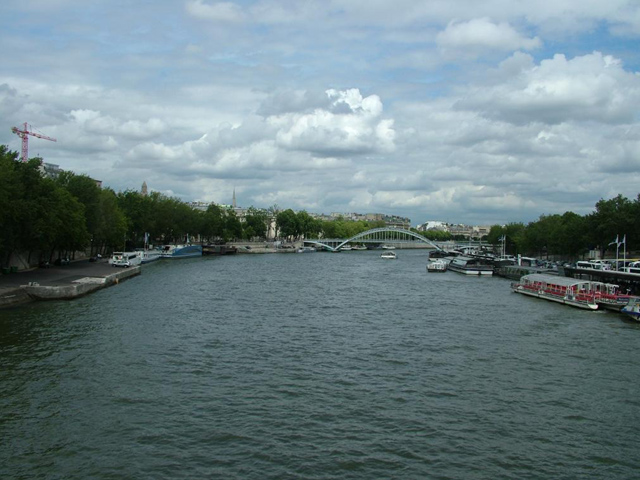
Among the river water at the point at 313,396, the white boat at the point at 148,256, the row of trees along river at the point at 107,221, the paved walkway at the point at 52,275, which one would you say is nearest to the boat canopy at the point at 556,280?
the river water at the point at 313,396

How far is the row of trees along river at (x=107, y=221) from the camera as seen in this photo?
135 feet

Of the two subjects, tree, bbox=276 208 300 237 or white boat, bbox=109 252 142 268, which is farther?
tree, bbox=276 208 300 237

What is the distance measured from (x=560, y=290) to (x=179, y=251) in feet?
219

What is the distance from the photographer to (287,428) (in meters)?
14.8

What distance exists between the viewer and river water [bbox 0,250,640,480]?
13039 mm

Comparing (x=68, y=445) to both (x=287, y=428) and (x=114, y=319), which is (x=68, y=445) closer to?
(x=287, y=428)

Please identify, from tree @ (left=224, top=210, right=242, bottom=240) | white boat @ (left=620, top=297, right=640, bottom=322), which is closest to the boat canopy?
white boat @ (left=620, top=297, right=640, bottom=322)

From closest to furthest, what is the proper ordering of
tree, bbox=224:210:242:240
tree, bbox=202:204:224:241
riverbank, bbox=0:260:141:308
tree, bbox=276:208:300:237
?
riverbank, bbox=0:260:141:308 → tree, bbox=202:204:224:241 → tree, bbox=224:210:242:240 → tree, bbox=276:208:300:237

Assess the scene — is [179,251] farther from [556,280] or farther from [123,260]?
[556,280]

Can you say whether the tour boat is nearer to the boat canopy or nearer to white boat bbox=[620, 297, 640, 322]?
the boat canopy

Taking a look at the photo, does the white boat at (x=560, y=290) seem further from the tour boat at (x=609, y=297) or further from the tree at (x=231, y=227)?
the tree at (x=231, y=227)

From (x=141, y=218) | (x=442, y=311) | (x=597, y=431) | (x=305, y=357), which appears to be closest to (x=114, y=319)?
(x=305, y=357)

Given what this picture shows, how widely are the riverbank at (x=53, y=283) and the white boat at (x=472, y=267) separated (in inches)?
1637

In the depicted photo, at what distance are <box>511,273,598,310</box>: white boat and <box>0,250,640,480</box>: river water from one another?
5.68 meters
